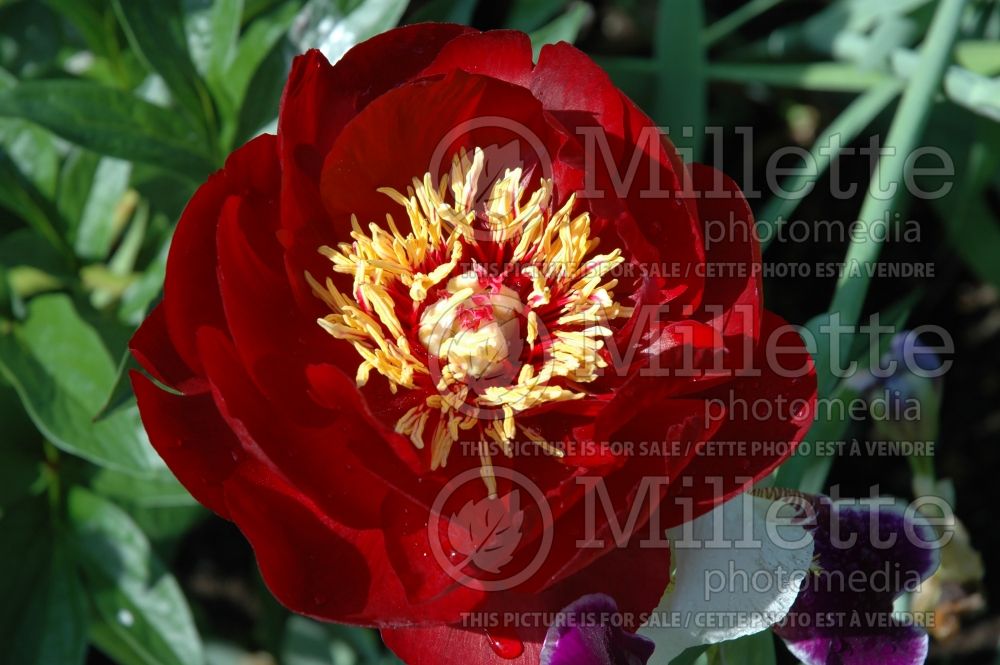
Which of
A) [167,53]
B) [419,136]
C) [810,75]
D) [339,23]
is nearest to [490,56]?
[419,136]

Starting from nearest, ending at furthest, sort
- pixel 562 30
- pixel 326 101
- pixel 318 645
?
pixel 326 101
pixel 562 30
pixel 318 645

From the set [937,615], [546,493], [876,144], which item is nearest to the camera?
[546,493]

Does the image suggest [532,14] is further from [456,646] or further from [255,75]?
[456,646]

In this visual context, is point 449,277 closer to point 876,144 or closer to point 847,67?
point 847,67

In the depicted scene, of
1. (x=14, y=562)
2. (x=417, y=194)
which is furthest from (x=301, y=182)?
(x=14, y=562)

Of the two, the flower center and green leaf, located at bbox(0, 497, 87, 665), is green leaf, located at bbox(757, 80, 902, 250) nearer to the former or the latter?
the flower center

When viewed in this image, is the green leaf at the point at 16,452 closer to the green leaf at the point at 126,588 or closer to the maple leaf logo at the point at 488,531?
the green leaf at the point at 126,588
